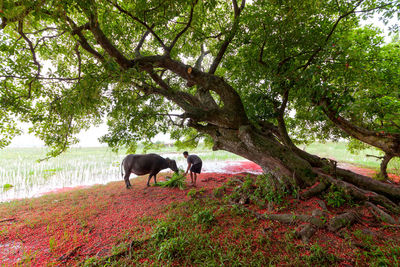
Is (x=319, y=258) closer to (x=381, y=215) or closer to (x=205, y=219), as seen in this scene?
(x=205, y=219)

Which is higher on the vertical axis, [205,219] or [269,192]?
[269,192]

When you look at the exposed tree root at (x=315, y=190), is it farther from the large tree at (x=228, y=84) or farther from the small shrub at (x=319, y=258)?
the small shrub at (x=319, y=258)

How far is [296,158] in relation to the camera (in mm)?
4512

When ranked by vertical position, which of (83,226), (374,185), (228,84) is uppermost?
(228,84)

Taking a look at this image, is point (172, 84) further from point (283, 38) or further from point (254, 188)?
point (254, 188)

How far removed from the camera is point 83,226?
391 centimetres

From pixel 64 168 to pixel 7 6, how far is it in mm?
13348

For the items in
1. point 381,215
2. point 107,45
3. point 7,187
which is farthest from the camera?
point 7,187

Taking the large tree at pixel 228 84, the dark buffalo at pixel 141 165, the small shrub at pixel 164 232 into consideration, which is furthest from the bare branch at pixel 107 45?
the dark buffalo at pixel 141 165

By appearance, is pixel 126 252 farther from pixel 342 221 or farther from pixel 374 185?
pixel 374 185

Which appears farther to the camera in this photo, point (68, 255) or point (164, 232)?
point (164, 232)

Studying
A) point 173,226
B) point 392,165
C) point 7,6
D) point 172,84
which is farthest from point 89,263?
point 392,165

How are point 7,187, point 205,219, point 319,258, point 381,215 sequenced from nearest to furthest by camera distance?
1. point 319,258
2. point 381,215
3. point 205,219
4. point 7,187

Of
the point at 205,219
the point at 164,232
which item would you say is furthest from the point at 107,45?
the point at 205,219
